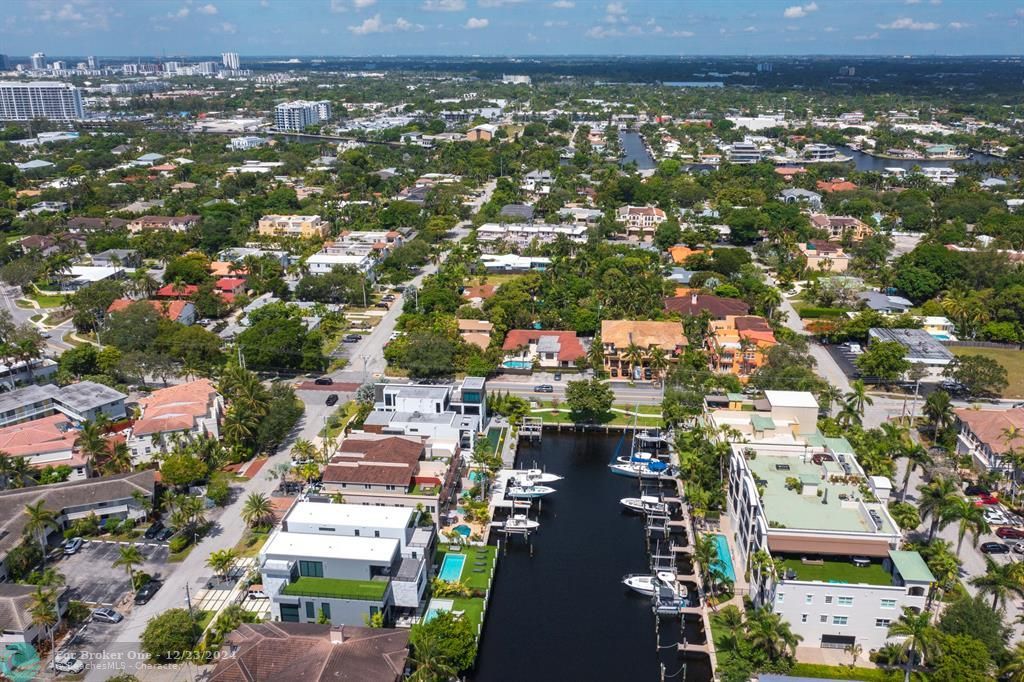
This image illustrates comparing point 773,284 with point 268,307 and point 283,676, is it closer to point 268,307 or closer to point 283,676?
point 268,307

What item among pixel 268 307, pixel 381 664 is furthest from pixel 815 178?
pixel 381 664

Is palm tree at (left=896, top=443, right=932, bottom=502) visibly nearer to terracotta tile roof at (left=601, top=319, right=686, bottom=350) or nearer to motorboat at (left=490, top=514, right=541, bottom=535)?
motorboat at (left=490, top=514, right=541, bottom=535)

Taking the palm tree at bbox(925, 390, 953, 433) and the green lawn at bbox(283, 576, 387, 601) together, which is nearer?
the green lawn at bbox(283, 576, 387, 601)

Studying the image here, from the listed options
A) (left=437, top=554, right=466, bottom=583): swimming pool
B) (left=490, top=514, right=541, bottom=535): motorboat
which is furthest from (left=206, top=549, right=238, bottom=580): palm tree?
(left=490, top=514, right=541, bottom=535): motorboat

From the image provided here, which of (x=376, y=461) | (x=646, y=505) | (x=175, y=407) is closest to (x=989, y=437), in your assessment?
(x=646, y=505)

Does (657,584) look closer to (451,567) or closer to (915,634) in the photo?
(451,567)
